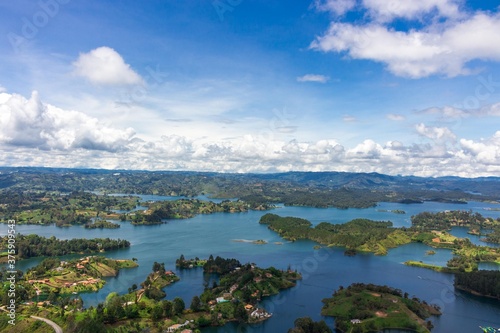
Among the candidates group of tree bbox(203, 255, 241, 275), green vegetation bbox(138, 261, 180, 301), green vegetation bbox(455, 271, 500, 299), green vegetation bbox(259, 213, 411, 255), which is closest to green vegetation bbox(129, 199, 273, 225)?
green vegetation bbox(259, 213, 411, 255)

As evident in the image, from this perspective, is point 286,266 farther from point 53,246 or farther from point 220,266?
point 53,246

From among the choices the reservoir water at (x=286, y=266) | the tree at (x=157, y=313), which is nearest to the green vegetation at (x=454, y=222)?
the reservoir water at (x=286, y=266)

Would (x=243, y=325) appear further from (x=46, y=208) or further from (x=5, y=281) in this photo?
(x=46, y=208)

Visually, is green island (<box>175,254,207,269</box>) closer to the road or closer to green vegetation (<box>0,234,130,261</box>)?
green vegetation (<box>0,234,130,261</box>)

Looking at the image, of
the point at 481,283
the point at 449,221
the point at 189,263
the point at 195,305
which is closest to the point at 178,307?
the point at 195,305

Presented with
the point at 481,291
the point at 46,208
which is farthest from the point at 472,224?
the point at 46,208
